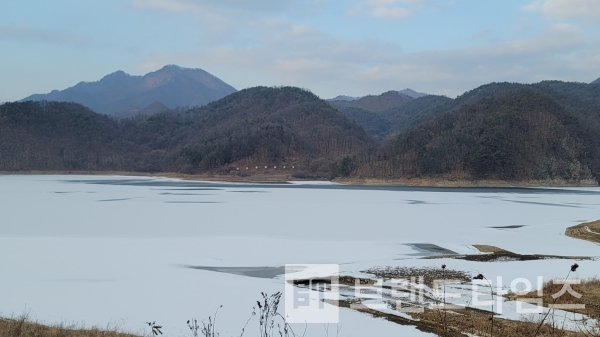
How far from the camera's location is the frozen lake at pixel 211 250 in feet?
33.2

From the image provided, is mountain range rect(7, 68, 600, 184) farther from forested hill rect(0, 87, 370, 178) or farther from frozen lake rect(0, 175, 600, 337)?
frozen lake rect(0, 175, 600, 337)

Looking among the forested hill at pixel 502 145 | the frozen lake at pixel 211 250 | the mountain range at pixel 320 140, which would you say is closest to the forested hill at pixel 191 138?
the mountain range at pixel 320 140

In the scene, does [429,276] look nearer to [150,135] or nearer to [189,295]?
[189,295]

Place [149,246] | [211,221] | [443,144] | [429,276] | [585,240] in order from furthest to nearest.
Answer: [443,144], [211,221], [585,240], [149,246], [429,276]

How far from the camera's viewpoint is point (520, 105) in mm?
93438

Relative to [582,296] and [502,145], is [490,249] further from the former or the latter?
[502,145]

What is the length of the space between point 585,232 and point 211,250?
49.8ft

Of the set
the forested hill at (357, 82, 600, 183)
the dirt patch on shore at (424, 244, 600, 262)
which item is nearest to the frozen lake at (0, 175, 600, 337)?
the dirt patch on shore at (424, 244, 600, 262)

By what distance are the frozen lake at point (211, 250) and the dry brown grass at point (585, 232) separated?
62cm

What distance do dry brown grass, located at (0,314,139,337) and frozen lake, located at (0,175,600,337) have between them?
742 millimetres

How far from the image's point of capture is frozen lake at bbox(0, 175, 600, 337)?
10.1 m

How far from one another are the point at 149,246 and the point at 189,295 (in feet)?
23.4

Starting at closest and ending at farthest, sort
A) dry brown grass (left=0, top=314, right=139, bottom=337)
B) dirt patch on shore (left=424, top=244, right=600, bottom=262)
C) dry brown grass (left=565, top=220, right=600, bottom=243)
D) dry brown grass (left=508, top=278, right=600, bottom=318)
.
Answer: dry brown grass (left=0, top=314, right=139, bottom=337), dry brown grass (left=508, top=278, right=600, bottom=318), dirt patch on shore (left=424, top=244, right=600, bottom=262), dry brown grass (left=565, top=220, right=600, bottom=243)

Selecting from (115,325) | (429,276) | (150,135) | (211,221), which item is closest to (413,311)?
(429,276)
